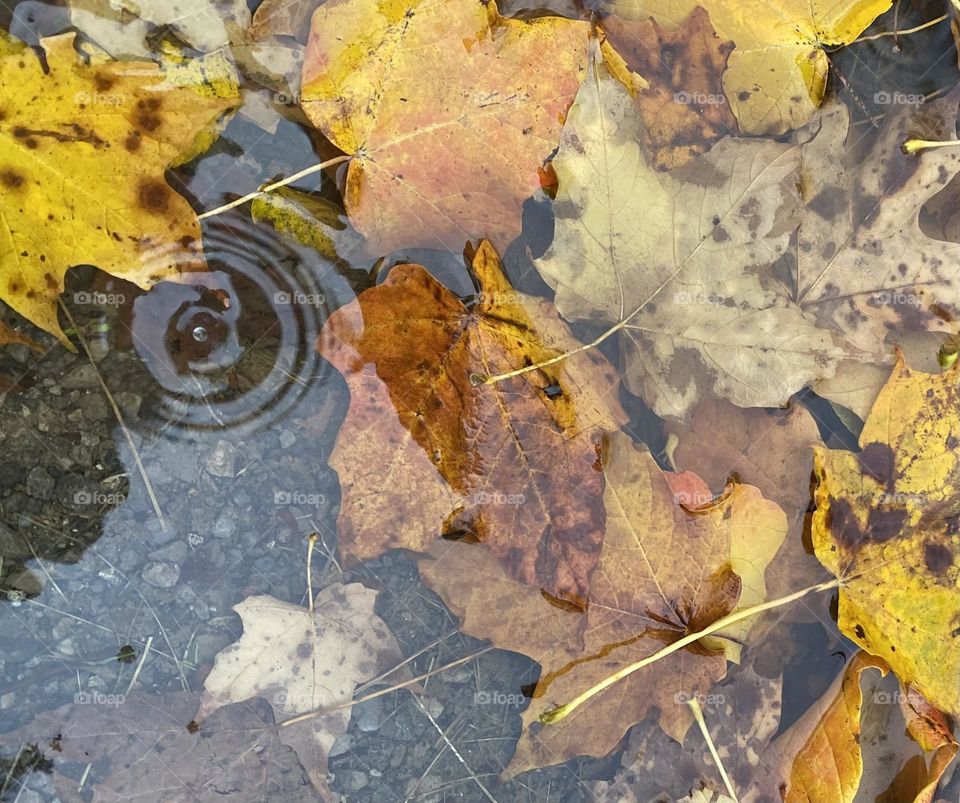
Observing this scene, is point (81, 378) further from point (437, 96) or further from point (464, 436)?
point (437, 96)

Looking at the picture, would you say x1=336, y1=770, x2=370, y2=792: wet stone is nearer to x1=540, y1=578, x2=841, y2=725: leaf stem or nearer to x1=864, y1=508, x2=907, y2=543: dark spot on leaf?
x1=540, y1=578, x2=841, y2=725: leaf stem

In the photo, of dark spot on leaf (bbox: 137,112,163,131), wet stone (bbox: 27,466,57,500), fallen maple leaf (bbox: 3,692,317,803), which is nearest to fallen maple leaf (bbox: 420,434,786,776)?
fallen maple leaf (bbox: 3,692,317,803)

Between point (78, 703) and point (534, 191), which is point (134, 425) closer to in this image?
point (78, 703)

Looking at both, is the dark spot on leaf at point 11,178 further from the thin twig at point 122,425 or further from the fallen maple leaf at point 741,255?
the fallen maple leaf at point 741,255

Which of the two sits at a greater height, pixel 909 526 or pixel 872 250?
pixel 872 250

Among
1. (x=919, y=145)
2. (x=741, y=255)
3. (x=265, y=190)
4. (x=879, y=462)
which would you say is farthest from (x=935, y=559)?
(x=265, y=190)

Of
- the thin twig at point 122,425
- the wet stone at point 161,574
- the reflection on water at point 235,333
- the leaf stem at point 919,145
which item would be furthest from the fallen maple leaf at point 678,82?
the wet stone at point 161,574

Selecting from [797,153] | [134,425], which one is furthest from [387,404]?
[797,153]
